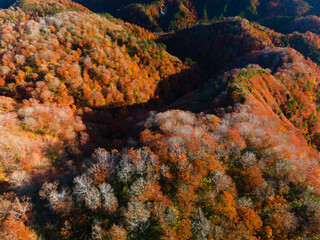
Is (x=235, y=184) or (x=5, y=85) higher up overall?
(x=235, y=184)

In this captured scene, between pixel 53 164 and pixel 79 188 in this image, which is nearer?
pixel 79 188

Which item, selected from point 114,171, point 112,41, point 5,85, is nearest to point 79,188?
point 114,171

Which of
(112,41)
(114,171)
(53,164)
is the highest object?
(114,171)

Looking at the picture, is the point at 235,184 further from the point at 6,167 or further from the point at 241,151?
the point at 6,167

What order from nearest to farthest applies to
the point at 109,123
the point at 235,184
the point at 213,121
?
the point at 235,184
the point at 213,121
the point at 109,123

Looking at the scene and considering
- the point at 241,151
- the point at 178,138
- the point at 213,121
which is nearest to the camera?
the point at 178,138

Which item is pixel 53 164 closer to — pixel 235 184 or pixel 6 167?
pixel 6 167
